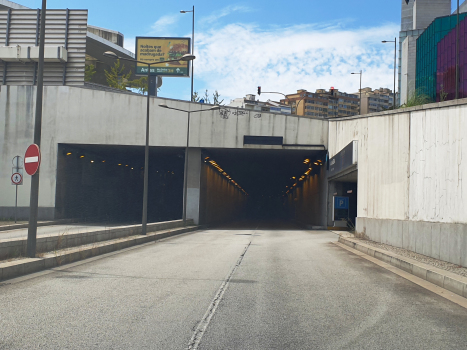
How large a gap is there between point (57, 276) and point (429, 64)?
59.2 m

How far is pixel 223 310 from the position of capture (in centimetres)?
734

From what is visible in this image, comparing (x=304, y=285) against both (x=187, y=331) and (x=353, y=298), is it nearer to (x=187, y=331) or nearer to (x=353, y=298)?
(x=353, y=298)

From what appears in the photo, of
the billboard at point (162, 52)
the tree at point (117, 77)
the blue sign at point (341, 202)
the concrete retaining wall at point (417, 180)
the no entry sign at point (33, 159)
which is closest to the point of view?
the no entry sign at point (33, 159)

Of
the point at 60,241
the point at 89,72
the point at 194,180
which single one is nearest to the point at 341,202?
the point at 194,180

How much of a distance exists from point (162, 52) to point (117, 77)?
18725 mm

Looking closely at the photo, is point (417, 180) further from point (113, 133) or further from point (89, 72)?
point (89, 72)

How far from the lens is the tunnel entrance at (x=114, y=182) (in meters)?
39.2

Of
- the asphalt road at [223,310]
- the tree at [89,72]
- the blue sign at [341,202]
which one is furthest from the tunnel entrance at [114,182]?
the asphalt road at [223,310]

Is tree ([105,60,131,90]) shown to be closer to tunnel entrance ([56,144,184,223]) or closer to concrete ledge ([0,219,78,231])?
tunnel entrance ([56,144,184,223])

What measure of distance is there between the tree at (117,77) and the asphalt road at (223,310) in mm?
64678

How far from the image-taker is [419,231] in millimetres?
15203

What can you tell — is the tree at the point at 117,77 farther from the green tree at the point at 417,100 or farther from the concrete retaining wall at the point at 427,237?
the concrete retaining wall at the point at 427,237

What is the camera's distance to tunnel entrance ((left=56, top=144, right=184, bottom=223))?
3917 cm

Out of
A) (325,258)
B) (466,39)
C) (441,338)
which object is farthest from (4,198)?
(466,39)
